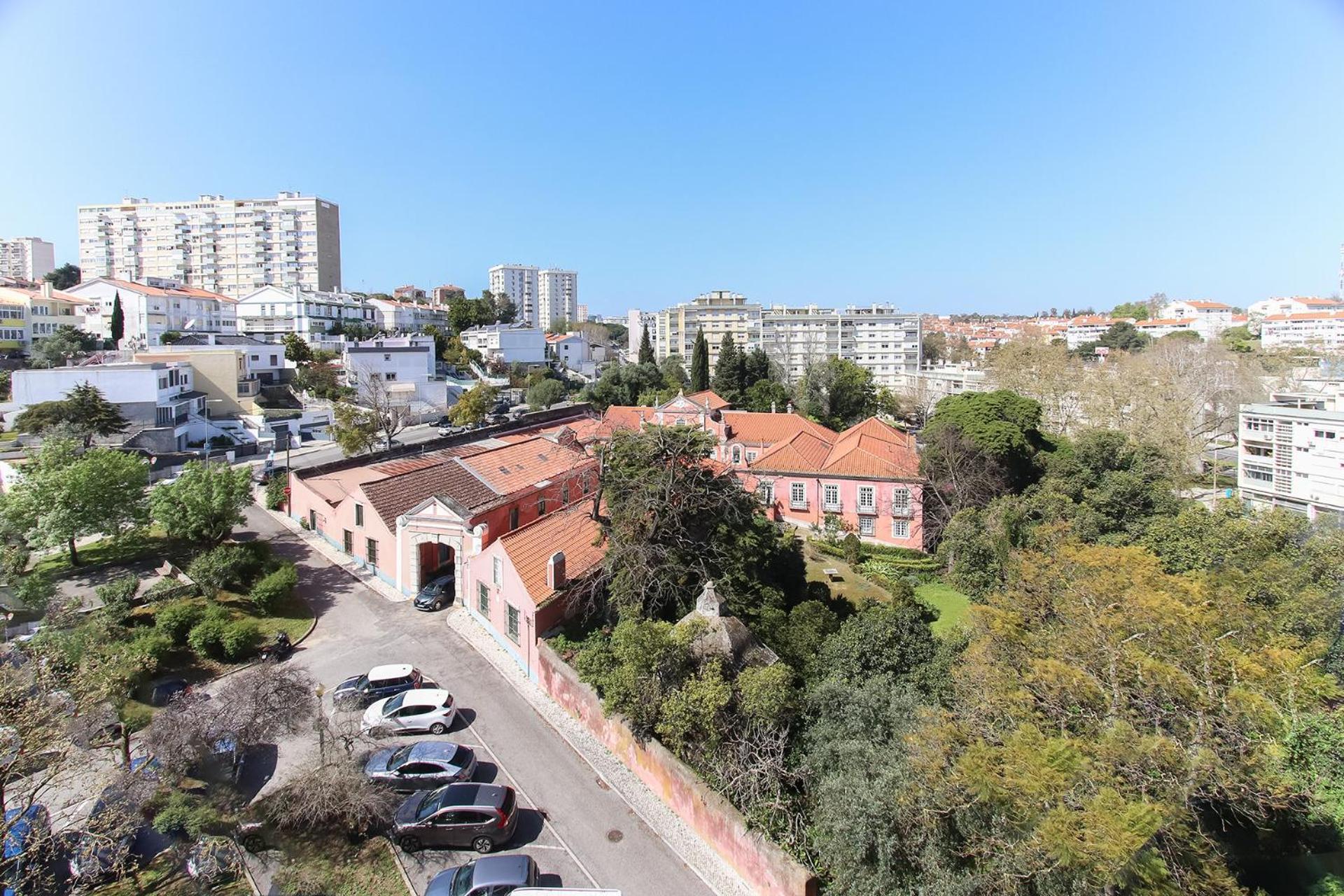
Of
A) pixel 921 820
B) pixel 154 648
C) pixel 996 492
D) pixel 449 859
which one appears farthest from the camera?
pixel 996 492

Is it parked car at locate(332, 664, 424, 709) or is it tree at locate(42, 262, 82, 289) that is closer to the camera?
parked car at locate(332, 664, 424, 709)

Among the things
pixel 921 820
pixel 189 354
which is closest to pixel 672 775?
pixel 921 820

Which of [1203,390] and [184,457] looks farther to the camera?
[1203,390]

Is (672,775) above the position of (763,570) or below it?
below

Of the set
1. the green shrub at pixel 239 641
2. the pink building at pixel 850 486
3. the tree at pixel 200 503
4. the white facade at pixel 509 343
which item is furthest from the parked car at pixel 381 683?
the white facade at pixel 509 343

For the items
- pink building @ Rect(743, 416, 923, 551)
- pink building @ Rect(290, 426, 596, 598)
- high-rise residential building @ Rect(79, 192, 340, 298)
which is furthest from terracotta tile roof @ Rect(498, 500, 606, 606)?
high-rise residential building @ Rect(79, 192, 340, 298)

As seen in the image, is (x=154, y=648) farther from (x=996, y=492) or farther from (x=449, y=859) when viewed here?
(x=996, y=492)

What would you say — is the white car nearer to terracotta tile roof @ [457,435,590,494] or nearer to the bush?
the bush
